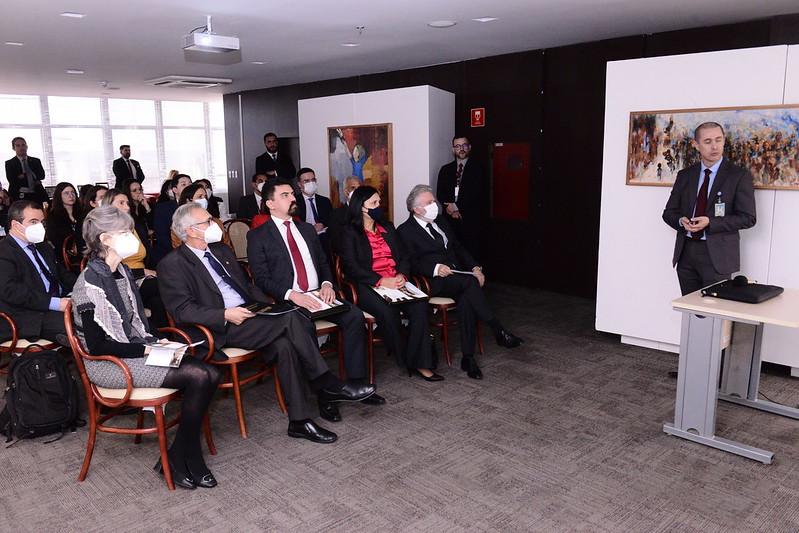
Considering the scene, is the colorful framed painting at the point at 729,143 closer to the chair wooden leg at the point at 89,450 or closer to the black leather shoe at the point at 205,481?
the black leather shoe at the point at 205,481

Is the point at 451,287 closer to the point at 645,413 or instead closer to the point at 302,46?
the point at 645,413

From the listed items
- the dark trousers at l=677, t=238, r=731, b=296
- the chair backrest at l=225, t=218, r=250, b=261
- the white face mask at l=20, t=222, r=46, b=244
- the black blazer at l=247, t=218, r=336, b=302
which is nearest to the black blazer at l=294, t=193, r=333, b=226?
the chair backrest at l=225, t=218, r=250, b=261

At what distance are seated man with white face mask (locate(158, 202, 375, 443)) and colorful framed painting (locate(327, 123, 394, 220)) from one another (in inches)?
133

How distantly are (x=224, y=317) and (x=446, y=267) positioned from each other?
2.02 metres

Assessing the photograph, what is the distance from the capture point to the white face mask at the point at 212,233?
3.91 m

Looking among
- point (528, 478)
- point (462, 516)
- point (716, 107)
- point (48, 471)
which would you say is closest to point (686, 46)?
point (716, 107)

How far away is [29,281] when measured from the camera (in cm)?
422

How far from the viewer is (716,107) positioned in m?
4.81

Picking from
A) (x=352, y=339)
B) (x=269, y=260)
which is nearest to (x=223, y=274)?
(x=269, y=260)

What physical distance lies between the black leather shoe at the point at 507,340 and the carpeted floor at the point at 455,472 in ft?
2.67

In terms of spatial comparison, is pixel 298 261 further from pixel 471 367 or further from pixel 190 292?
pixel 471 367

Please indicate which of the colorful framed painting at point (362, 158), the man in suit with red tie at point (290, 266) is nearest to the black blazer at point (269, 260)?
the man in suit with red tie at point (290, 266)

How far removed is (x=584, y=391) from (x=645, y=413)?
50 centimetres

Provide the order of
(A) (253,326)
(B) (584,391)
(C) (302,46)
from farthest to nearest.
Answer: (C) (302,46), (B) (584,391), (A) (253,326)
